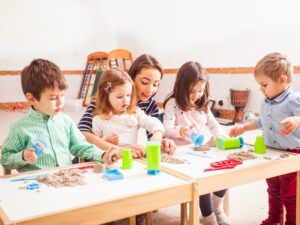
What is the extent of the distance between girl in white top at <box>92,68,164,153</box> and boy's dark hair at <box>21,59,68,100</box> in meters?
0.34

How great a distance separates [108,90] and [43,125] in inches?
16.5

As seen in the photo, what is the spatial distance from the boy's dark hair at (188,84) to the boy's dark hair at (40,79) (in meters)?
0.79

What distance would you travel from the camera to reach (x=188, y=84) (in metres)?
2.16

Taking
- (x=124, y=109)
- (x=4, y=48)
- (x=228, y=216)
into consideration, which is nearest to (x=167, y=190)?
(x=124, y=109)

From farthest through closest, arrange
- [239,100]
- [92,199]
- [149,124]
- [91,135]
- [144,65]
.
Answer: [239,100] < [144,65] < [149,124] < [91,135] < [92,199]

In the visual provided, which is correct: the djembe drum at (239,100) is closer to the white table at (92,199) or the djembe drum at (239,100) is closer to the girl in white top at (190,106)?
the girl in white top at (190,106)

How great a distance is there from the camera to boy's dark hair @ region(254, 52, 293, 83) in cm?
178

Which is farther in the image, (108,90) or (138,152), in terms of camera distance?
(108,90)

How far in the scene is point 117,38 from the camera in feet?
25.8

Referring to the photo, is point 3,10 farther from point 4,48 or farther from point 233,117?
point 233,117

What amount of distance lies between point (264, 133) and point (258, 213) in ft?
1.73

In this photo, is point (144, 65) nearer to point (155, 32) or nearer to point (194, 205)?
point (194, 205)

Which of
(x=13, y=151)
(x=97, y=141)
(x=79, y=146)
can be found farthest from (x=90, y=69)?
(x=13, y=151)

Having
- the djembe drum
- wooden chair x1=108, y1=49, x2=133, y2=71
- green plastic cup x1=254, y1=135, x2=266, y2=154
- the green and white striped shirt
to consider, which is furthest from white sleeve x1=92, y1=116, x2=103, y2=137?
wooden chair x1=108, y1=49, x2=133, y2=71
